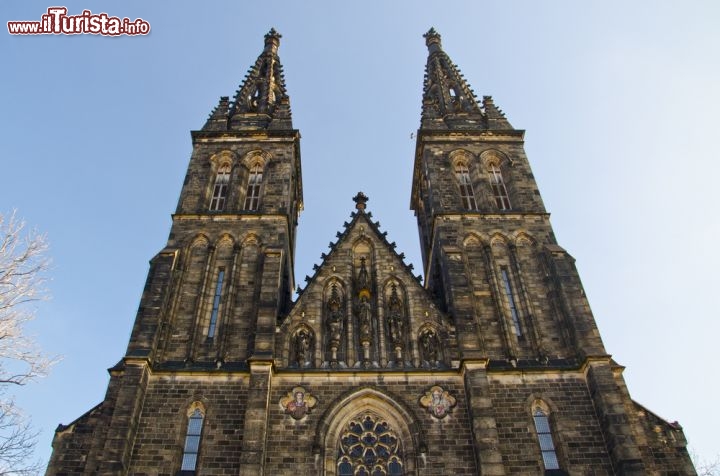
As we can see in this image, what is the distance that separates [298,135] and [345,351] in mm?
10959

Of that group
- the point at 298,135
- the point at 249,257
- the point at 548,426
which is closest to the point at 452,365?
the point at 548,426

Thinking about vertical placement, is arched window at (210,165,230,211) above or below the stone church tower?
above

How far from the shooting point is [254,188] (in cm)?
2362

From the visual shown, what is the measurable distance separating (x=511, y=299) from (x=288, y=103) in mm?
13748

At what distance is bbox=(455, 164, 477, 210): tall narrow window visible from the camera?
23219 millimetres

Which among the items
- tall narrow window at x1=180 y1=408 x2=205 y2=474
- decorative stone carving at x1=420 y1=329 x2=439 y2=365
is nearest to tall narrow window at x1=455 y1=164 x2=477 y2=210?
decorative stone carving at x1=420 y1=329 x2=439 y2=365

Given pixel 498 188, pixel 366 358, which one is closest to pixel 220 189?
pixel 366 358

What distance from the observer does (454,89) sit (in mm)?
30625

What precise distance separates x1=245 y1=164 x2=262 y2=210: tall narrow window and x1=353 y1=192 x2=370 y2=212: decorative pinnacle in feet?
11.7

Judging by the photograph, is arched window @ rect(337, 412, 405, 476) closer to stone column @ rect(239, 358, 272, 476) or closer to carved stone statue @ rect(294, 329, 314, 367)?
stone column @ rect(239, 358, 272, 476)

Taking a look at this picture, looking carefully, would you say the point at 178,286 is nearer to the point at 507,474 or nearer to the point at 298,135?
the point at 298,135

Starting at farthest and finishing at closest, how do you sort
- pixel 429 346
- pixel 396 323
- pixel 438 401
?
pixel 396 323 → pixel 429 346 → pixel 438 401

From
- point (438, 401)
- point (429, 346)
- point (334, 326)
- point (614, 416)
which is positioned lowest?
point (614, 416)

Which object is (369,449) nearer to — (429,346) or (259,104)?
(429,346)
